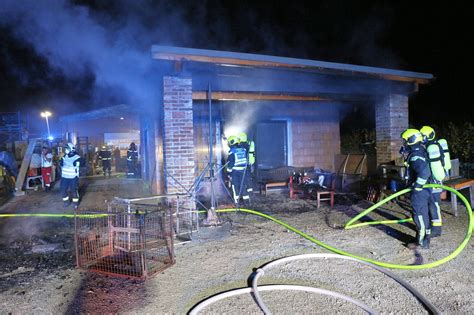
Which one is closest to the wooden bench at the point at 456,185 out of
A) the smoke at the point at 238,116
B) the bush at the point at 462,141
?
the bush at the point at 462,141

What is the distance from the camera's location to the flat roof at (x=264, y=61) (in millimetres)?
5895

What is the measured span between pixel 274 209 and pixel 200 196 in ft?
8.53

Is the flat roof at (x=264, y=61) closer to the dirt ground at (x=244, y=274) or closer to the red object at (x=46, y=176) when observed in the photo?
the dirt ground at (x=244, y=274)

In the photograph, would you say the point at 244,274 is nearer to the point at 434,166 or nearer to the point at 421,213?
the point at 421,213

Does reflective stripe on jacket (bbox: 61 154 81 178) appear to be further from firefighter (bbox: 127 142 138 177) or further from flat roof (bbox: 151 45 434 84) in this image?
firefighter (bbox: 127 142 138 177)

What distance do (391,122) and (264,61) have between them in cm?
434

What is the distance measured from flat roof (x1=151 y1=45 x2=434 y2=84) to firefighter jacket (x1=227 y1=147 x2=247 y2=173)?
2075mm

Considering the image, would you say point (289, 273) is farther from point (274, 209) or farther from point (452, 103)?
point (452, 103)

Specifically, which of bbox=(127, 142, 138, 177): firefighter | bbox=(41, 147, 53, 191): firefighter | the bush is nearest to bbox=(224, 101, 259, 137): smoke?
bbox=(127, 142, 138, 177): firefighter

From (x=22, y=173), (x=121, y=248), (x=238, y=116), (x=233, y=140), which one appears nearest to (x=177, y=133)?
(x=233, y=140)

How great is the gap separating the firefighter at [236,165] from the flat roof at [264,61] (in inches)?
76.0

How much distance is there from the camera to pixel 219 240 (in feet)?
18.2

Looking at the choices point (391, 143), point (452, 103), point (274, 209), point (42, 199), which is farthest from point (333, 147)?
point (42, 199)

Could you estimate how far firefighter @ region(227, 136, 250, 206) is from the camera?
7.81m
